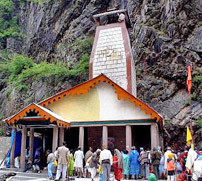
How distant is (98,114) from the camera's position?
50.8ft

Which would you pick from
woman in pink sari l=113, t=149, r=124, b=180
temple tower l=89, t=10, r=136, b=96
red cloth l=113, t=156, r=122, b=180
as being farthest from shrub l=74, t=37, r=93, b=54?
red cloth l=113, t=156, r=122, b=180

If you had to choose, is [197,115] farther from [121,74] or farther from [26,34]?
[26,34]

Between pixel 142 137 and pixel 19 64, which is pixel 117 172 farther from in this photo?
pixel 19 64

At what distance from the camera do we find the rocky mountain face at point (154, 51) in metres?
25.1

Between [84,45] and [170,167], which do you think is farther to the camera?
[84,45]

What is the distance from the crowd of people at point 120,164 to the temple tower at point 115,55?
6.97 meters

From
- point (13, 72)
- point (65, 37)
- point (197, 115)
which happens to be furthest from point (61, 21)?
point (197, 115)

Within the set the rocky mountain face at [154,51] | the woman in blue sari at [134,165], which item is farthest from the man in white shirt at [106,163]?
the rocky mountain face at [154,51]

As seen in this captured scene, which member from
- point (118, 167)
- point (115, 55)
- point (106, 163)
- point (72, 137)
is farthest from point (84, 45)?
point (106, 163)

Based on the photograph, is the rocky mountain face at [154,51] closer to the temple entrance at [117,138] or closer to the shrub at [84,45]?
the shrub at [84,45]

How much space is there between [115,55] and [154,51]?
30.3 ft

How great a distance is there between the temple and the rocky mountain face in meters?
7.87

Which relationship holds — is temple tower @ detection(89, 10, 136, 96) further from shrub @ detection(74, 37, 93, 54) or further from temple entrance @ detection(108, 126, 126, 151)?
shrub @ detection(74, 37, 93, 54)

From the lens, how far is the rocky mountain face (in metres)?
25.1
